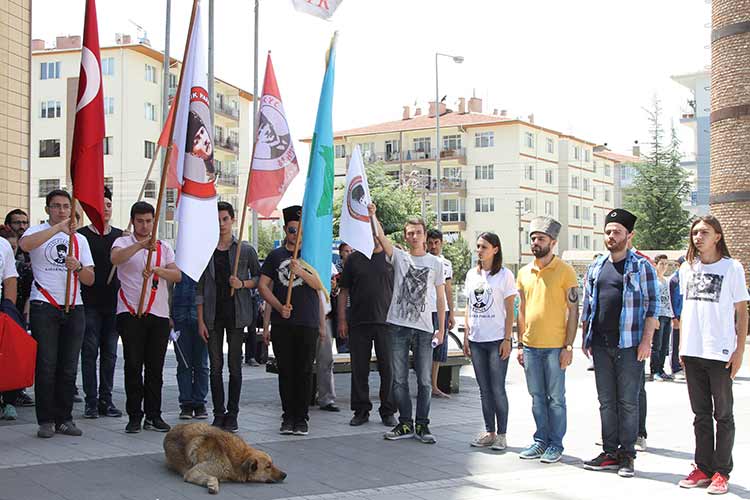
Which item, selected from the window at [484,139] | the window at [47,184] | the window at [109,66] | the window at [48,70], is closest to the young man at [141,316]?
the window at [109,66]

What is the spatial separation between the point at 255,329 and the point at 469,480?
33.0 ft

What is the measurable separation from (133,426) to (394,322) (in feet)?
8.74

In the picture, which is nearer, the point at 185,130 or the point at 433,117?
the point at 185,130

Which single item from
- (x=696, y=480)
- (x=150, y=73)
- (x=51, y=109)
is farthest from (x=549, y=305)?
(x=51, y=109)

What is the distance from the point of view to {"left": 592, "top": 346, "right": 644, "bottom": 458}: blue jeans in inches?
294

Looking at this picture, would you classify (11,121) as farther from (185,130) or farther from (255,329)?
(185,130)

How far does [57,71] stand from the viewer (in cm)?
6744

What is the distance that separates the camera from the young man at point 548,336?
25.7 ft

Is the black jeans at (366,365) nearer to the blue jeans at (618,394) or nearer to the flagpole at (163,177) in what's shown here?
the flagpole at (163,177)

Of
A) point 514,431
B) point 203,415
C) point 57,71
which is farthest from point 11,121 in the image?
point 57,71

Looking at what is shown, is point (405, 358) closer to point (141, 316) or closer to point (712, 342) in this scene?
point (141, 316)

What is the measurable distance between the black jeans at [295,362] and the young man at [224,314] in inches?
16.7

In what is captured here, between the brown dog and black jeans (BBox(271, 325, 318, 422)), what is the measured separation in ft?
6.30

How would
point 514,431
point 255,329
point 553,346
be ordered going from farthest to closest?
point 255,329 < point 514,431 < point 553,346
